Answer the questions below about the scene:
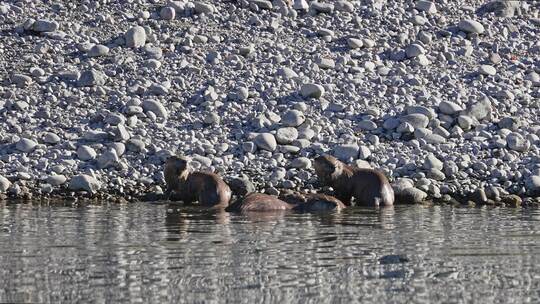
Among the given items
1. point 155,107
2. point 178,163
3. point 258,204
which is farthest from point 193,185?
point 155,107

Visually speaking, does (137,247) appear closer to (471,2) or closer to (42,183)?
(42,183)

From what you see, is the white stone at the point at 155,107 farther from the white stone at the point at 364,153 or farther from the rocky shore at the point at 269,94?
the white stone at the point at 364,153

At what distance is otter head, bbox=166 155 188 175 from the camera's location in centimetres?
1605

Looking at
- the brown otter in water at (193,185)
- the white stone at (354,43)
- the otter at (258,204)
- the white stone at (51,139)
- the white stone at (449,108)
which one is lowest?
the otter at (258,204)

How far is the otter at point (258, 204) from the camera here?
1487 centimetres

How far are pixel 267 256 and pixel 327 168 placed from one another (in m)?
4.91

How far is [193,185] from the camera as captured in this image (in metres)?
15.9

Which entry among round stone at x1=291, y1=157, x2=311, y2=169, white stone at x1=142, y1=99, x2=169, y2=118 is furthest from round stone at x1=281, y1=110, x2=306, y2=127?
white stone at x1=142, y1=99, x2=169, y2=118

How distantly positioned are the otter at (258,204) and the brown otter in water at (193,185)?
629 mm

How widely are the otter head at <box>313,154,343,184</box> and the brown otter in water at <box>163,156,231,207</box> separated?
114 centimetres

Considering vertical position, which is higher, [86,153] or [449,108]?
Answer: [449,108]

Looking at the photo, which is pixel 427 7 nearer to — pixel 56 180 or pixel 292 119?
pixel 292 119

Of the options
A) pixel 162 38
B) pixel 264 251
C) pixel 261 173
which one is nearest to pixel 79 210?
pixel 261 173

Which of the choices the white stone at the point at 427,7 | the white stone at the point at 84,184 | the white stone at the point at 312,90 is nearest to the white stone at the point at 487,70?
the white stone at the point at 427,7
